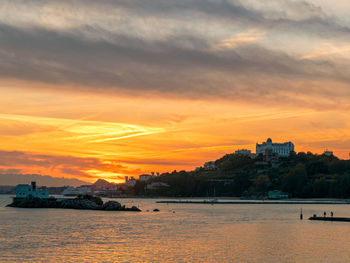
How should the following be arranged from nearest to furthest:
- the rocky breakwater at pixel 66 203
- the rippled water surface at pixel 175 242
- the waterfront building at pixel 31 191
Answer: the rippled water surface at pixel 175 242 < the rocky breakwater at pixel 66 203 < the waterfront building at pixel 31 191

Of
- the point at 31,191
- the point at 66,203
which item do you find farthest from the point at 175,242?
the point at 31,191

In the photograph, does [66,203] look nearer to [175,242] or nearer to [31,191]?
[31,191]

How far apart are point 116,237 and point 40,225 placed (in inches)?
1075

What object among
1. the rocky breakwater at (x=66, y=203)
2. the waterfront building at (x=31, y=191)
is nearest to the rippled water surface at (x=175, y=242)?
the rocky breakwater at (x=66, y=203)

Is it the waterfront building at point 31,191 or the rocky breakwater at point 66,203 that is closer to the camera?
the rocky breakwater at point 66,203

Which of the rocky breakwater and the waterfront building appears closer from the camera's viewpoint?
the rocky breakwater

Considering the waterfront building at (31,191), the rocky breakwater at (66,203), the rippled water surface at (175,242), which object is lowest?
the rippled water surface at (175,242)

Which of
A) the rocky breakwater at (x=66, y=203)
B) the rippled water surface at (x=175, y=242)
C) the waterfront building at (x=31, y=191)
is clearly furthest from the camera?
the waterfront building at (x=31, y=191)

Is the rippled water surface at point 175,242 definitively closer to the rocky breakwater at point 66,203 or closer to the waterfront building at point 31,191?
the rocky breakwater at point 66,203

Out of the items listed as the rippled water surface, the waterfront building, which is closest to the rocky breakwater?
the waterfront building

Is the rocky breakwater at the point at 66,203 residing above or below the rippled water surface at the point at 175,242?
above

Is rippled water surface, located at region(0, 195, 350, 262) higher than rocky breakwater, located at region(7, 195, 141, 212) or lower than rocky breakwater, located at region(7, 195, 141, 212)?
lower

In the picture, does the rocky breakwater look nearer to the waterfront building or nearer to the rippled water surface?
the waterfront building

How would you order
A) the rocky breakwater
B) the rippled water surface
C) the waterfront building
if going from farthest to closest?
the waterfront building
the rocky breakwater
the rippled water surface
